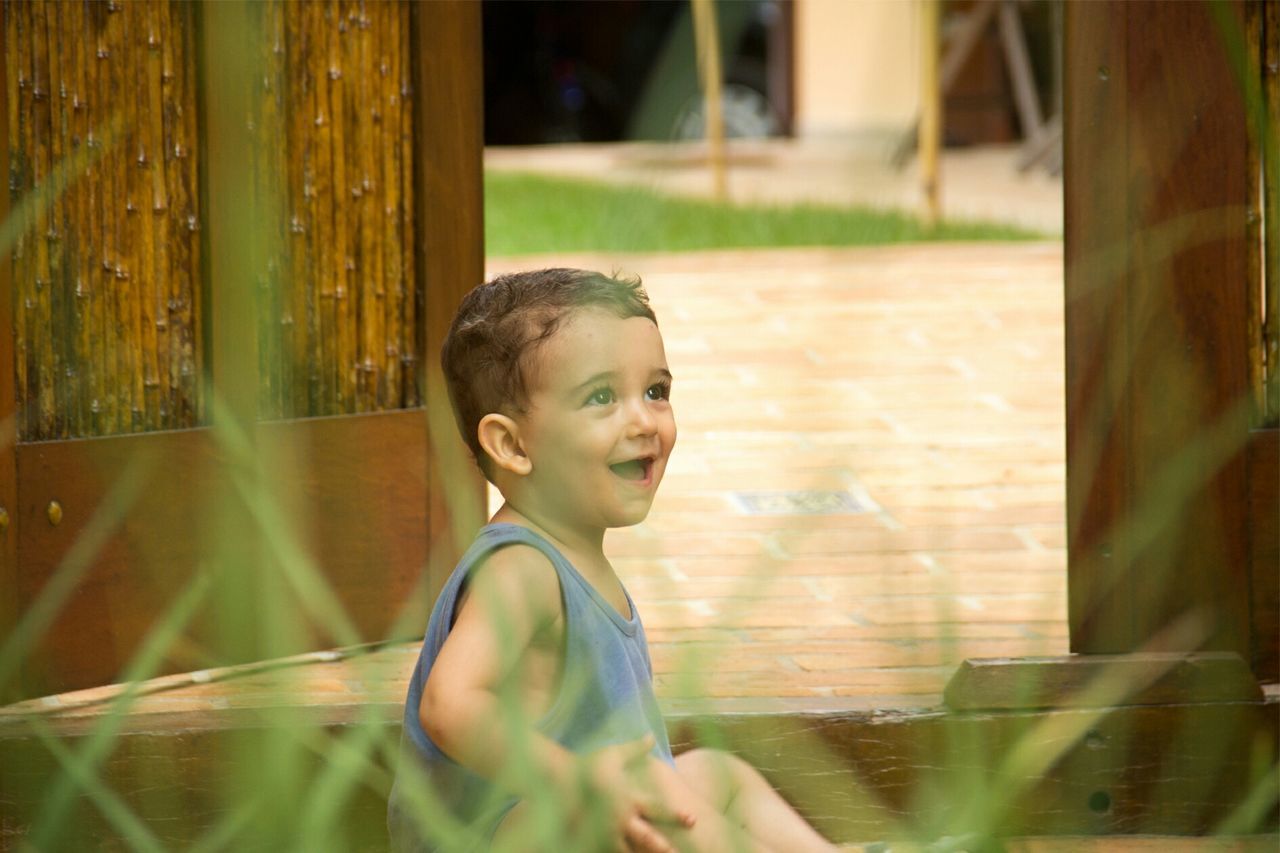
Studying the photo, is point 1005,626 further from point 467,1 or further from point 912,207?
point 912,207

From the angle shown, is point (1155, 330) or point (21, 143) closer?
point (21, 143)

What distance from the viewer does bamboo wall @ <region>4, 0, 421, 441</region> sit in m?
2.38

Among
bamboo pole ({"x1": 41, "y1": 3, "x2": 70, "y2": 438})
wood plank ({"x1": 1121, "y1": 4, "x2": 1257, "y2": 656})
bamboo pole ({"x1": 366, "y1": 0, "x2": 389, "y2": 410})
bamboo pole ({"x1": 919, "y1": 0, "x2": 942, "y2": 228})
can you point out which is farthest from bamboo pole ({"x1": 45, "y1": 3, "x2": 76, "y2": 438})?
bamboo pole ({"x1": 919, "y1": 0, "x2": 942, "y2": 228})

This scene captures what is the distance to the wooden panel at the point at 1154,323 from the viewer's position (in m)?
2.43

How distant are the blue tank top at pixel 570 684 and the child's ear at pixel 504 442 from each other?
0.06 m

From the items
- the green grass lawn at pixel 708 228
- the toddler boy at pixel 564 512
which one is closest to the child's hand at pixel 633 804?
the toddler boy at pixel 564 512

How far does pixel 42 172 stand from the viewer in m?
2.36

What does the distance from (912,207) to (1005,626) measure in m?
6.11

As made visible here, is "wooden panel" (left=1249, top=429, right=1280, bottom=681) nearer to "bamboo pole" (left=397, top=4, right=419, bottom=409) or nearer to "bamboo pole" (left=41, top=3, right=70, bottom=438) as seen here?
"bamboo pole" (left=397, top=4, right=419, bottom=409)

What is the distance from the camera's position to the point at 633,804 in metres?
1.44

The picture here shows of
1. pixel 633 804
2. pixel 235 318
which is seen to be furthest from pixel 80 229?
pixel 235 318

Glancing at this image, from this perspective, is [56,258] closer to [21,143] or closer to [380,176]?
[21,143]

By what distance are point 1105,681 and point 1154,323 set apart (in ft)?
1.55

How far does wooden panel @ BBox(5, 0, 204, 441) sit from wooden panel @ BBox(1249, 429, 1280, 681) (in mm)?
1425
